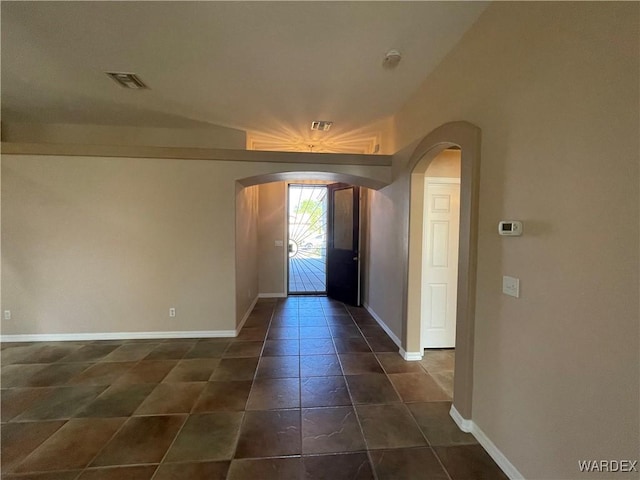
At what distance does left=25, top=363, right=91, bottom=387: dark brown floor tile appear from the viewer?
2.71 m

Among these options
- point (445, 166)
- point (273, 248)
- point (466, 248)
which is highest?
point (445, 166)

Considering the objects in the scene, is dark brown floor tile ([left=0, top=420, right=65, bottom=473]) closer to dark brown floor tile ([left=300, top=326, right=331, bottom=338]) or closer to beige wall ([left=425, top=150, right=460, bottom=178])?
dark brown floor tile ([left=300, top=326, right=331, bottom=338])

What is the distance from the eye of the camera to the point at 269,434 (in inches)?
81.4

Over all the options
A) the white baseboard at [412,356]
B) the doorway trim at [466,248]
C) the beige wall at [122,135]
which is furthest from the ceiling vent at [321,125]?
the white baseboard at [412,356]

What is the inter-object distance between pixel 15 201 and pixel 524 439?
5710 millimetres

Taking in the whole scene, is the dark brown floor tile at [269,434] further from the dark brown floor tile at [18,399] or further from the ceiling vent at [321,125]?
the ceiling vent at [321,125]

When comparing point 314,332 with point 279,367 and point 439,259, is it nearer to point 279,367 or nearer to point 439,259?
point 279,367

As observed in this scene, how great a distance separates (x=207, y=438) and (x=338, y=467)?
988mm

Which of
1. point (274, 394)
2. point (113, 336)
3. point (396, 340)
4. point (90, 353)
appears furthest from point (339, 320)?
point (90, 353)

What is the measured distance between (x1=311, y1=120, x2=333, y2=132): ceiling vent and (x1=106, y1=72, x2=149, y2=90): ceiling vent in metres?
2.19

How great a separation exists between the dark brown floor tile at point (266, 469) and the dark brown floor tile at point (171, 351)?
1884mm

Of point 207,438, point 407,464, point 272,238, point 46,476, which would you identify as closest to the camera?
point 46,476

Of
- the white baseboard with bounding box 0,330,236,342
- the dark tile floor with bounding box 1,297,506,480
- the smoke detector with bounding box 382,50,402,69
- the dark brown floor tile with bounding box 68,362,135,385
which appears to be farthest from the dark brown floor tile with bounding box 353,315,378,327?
the smoke detector with bounding box 382,50,402,69

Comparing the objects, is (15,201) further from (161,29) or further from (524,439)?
(524,439)
